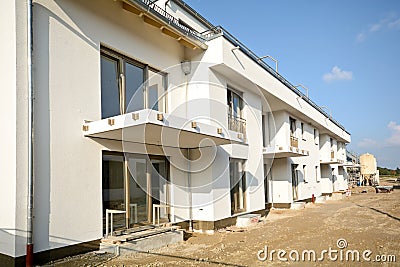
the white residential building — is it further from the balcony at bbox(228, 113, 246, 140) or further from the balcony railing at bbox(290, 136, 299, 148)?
the balcony railing at bbox(290, 136, 299, 148)

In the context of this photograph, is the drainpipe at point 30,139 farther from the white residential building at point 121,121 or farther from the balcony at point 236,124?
the balcony at point 236,124

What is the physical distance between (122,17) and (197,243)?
577cm

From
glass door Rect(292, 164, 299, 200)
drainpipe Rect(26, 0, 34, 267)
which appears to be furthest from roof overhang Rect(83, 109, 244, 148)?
glass door Rect(292, 164, 299, 200)

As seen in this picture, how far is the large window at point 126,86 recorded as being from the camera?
25.1ft

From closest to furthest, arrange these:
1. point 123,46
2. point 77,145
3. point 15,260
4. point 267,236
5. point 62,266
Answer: point 15,260 < point 62,266 < point 77,145 < point 123,46 < point 267,236

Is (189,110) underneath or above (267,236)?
above

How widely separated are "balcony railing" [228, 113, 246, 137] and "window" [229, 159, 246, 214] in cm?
108

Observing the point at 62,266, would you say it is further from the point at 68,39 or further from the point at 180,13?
the point at 180,13

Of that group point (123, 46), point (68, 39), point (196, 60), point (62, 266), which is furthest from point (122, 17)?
point (62, 266)

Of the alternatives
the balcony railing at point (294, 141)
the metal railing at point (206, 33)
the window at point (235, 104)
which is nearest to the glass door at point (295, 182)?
the balcony railing at point (294, 141)

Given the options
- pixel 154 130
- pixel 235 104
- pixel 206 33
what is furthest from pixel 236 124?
pixel 154 130

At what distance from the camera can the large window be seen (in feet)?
25.1

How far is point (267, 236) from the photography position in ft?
29.5

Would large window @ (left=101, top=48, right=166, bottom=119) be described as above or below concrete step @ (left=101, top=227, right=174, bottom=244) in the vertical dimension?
above
